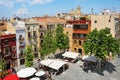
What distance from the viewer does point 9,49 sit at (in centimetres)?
5594

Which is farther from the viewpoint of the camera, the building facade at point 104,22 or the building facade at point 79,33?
the building facade at point 79,33

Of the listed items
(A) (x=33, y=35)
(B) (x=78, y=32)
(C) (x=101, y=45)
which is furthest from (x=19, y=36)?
(C) (x=101, y=45)

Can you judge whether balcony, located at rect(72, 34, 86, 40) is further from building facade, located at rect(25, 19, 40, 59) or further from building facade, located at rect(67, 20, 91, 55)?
building facade, located at rect(25, 19, 40, 59)

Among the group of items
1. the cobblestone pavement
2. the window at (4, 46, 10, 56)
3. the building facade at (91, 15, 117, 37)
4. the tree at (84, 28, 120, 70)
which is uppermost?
the building facade at (91, 15, 117, 37)

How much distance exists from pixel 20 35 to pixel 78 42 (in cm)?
2180

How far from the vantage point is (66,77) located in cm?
4791

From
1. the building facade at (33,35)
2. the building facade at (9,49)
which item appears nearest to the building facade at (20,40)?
the building facade at (9,49)

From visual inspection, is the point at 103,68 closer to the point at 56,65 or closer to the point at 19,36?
the point at 56,65

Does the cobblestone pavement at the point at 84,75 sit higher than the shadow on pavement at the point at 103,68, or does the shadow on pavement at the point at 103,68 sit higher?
the shadow on pavement at the point at 103,68

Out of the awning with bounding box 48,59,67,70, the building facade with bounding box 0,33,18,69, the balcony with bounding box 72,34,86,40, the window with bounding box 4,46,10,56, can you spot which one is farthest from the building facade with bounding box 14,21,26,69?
the balcony with bounding box 72,34,86,40

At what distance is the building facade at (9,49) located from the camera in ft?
177

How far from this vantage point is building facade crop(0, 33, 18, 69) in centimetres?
5400

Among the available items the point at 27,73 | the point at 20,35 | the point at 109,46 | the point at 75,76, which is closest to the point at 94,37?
the point at 109,46

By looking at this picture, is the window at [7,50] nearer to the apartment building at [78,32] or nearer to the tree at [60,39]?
the tree at [60,39]
